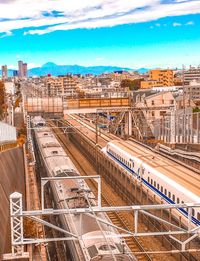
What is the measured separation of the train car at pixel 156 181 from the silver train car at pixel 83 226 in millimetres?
2662

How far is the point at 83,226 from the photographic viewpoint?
9125mm

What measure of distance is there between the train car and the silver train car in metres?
2.66

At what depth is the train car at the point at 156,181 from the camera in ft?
37.4

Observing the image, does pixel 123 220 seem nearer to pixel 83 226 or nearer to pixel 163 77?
pixel 83 226

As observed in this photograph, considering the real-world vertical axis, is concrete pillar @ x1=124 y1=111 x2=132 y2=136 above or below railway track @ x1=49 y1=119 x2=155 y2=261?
above

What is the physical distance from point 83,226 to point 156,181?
18.6ft

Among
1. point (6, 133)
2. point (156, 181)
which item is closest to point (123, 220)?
point (156, 181)

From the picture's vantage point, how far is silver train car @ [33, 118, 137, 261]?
25.0ft

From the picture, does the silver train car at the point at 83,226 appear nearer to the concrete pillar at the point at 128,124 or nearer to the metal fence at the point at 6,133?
the metal fence at the point at 6,133

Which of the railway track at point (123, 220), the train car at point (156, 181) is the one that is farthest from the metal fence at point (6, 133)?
the train car at point (156, 181)

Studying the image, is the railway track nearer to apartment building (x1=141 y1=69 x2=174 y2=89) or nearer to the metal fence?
the metal fence

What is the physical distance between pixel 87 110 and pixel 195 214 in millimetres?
18246

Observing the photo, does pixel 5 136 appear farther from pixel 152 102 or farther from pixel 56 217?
pixel 152 102

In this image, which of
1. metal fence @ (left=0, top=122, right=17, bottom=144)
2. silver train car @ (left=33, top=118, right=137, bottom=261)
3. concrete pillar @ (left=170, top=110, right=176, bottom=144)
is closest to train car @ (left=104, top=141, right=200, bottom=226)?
silver train car @ (left=33, top=118, right=137, bottom=261)
